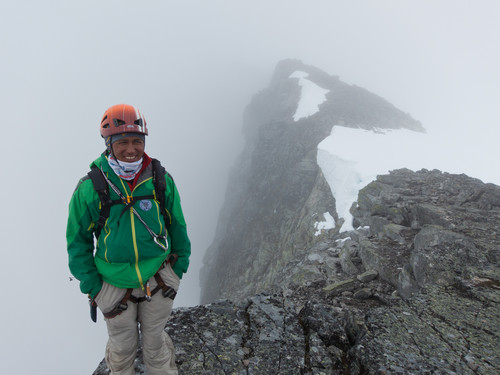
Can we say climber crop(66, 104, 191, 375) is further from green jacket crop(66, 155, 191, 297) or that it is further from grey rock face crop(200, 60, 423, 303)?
grey rock face crop(200, 60, 423, 303)

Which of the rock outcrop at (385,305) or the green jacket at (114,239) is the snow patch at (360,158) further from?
the green jacket at (114,239)

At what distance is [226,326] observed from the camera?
536 centimetres

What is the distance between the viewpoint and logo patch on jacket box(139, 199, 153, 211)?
A: 373cm

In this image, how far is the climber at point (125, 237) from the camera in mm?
3580

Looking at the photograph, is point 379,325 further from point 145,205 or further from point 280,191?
point 280,191

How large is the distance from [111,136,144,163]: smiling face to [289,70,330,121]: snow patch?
43.9 metres

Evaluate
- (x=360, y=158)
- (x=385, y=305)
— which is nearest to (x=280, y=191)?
(x=360, y=158)

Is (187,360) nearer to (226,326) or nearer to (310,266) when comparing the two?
(226,326)

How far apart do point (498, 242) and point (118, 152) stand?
1006 centimetres

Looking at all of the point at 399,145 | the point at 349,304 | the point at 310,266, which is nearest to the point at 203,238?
the point at 399,145

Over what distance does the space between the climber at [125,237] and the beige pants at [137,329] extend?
0.01 m

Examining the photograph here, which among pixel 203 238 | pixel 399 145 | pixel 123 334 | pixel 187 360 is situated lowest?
pixel 203 238

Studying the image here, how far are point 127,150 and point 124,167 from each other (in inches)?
9.6

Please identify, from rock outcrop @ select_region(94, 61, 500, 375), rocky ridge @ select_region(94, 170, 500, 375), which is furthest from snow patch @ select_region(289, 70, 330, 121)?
rocky ridge @ select_region(94, 170, 500, 375)
